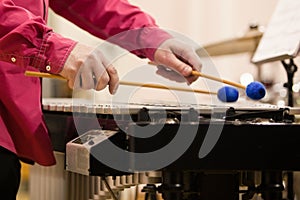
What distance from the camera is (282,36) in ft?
5.44

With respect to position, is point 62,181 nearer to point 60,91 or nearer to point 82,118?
point 82,118

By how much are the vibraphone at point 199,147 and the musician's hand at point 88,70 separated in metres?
0.07

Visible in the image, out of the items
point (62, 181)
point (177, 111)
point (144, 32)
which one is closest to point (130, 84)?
point (144, 32)

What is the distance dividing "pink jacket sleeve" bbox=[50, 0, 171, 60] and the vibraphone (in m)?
0.34

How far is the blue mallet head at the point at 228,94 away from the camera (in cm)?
144

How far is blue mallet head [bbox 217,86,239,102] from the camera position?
144cm

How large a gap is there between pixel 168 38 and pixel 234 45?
1.24m

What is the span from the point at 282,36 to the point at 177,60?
0.45 metres

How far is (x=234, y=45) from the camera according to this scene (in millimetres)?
2594

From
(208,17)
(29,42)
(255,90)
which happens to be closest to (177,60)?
(255,90)

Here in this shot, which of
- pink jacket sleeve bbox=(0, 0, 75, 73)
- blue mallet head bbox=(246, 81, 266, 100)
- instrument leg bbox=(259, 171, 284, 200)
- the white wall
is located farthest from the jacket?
the white wall

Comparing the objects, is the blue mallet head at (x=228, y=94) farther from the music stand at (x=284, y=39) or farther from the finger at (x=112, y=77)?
the finger at (x=112, y=77)

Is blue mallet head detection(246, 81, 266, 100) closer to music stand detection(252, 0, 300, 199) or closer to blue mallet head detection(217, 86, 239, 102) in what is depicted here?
blue mallet head detection(217, 86, 239, 102)

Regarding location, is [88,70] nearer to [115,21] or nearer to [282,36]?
[115,21]
